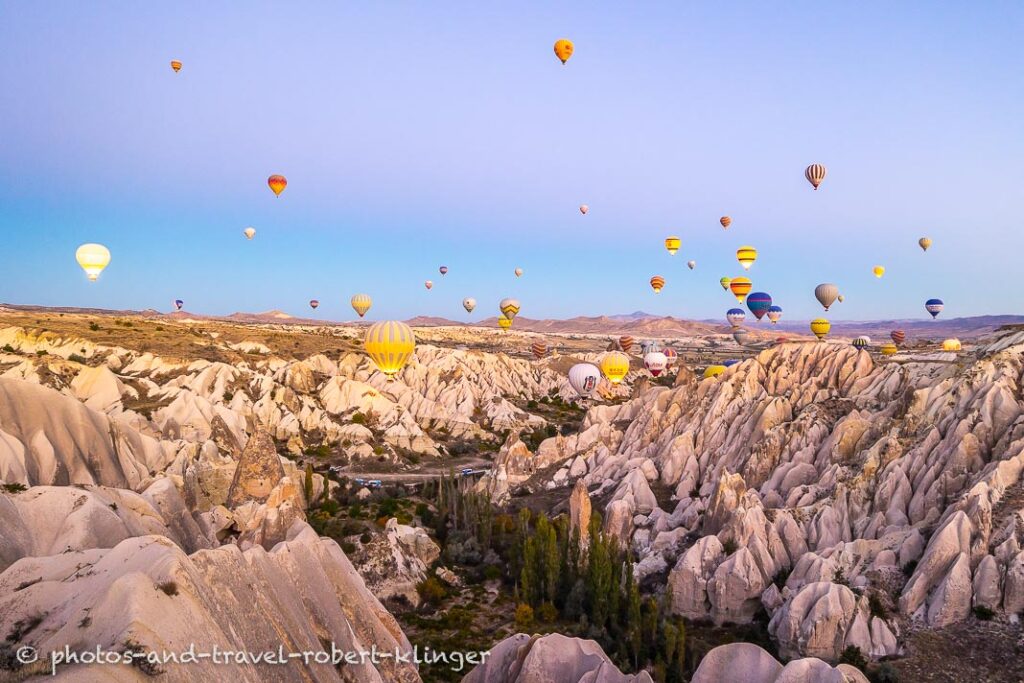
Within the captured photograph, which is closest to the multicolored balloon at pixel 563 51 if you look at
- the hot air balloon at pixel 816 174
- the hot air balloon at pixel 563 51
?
the hot air balloon at pixel 563 51

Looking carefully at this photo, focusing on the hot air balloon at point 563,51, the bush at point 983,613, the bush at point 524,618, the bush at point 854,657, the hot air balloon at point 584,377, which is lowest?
the bush at point 524,618

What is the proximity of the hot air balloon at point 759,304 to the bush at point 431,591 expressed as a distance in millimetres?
52541

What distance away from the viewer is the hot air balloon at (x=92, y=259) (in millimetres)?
45469

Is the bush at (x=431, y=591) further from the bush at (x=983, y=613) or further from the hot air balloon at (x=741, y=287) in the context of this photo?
the hot air balloon at (x=741, y=287)

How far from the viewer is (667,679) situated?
22422 millimetres

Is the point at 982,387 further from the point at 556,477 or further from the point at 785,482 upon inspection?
the point at 556,477

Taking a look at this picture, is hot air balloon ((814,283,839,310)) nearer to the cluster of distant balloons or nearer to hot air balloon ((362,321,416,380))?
the cluster of distant balloons

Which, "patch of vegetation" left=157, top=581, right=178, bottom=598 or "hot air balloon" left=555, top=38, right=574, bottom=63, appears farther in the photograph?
"hot air balloon" left=555, top=38, right=574, bottom=63

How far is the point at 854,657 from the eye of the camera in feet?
71.7

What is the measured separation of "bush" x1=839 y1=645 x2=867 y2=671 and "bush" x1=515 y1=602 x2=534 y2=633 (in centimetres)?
1142

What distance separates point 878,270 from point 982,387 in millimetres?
76576

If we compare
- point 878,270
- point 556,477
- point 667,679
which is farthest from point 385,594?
point 878,270

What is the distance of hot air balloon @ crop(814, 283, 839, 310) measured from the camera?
66.6 m

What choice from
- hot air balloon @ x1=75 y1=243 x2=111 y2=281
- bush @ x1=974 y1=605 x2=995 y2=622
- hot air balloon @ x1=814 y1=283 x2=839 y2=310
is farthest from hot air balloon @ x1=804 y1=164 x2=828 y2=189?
hot air balloon @ x1=75 y1=243 x2=111 y2=281
